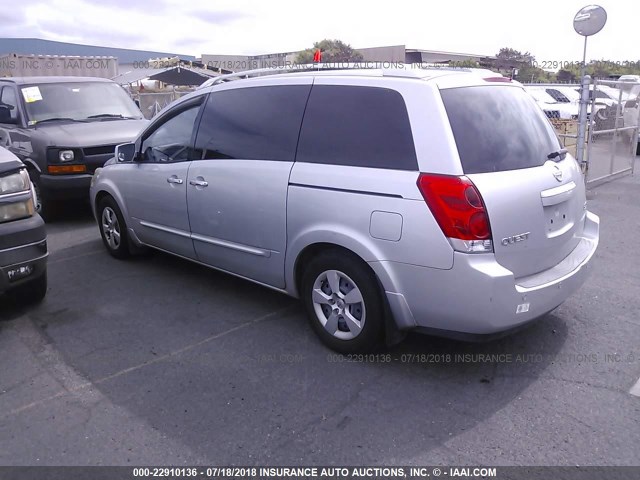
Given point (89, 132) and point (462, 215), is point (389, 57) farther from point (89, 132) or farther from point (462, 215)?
point (462, 215)

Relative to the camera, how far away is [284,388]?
3607 millimetres

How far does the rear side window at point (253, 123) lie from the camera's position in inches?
165

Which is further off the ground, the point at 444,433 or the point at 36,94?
the point at 36,94

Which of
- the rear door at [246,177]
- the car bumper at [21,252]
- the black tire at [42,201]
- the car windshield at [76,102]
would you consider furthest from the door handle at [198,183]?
the car windshield at [76,102]

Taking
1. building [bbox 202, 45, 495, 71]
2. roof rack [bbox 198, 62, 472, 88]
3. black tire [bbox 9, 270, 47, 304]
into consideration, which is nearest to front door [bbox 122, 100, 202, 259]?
roof rack [bbox 198, 62, 472, 88]

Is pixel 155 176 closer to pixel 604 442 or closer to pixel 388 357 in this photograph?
pixel 388 357

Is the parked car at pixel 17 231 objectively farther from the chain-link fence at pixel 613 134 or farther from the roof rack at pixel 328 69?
the chain-link fence at pixel 613 134

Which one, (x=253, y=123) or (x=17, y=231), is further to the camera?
(x=253, y=123)

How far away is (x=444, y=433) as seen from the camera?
3.12 metres

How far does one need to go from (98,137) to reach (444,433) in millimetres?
6541

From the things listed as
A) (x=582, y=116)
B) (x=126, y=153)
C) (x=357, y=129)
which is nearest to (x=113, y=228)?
(x=126, y=153)

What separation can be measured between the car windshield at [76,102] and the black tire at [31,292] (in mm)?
4138

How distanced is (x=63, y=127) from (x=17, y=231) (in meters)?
4.32

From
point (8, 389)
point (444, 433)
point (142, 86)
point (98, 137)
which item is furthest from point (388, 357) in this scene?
point (142, 86)
